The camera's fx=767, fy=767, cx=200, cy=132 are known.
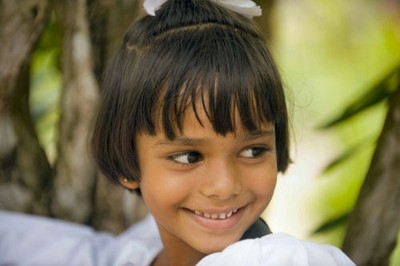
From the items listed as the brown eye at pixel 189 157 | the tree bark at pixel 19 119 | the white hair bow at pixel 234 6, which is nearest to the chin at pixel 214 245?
the brown eye at pixel 189 157

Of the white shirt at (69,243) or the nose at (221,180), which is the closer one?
the nose at (221,180)

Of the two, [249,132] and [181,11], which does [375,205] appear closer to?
[249,132]

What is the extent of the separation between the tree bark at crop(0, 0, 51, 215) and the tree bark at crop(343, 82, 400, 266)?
0.74 m

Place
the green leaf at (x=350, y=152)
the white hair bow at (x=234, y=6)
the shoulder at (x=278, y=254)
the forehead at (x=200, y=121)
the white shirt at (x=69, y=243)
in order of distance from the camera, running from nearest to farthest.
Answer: the shoulder at (x=278, y=254), the forehead at (x=200, y=121), the white hair bow at (x=234, y=6), the white shirt at (x=69, y=243), the green leaf at (x=350, y=152)

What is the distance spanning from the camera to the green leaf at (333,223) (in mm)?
1664

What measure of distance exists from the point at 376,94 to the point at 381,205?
0.31 m

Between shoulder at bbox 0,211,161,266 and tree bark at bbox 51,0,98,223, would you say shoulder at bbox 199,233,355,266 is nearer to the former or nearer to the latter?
shoulder at bbox 0,211,161,266

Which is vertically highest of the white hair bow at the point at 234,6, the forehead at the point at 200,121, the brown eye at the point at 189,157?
the white hair bow at the point at 234,6

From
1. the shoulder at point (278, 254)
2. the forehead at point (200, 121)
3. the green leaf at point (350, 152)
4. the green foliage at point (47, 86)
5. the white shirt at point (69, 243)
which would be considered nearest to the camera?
the shoulder at point (278, 254)

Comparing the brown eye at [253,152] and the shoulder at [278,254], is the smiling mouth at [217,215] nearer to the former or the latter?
the brown eye at [253,152]

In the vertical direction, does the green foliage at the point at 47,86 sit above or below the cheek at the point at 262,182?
below

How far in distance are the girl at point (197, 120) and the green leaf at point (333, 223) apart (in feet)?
1.21

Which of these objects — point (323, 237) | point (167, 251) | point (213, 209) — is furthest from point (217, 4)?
point (323, 237)

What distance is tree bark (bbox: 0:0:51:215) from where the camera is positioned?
1.61 metres
